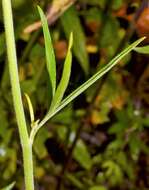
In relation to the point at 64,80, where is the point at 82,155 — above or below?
below

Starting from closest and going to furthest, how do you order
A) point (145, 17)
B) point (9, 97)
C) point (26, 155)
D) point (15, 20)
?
1. point (26, 155)
2. point (145, 17)
3. point (15, 20)
4. point (9, 97)

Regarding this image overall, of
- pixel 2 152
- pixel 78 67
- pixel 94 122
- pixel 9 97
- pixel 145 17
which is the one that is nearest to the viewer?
pixel 145 17

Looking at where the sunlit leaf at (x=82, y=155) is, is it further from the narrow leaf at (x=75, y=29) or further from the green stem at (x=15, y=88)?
the green stem at (x=15, y=88)

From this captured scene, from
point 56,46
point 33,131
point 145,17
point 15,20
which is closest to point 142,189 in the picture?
point 56,46

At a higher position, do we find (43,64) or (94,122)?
(43,64)

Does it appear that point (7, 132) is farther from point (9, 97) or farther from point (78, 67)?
point (78, 67)

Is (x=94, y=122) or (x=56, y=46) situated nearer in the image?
(x=56, y=46)

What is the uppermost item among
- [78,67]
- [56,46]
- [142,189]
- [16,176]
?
[56,46]

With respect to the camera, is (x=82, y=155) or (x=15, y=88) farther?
(x=82, y=155)

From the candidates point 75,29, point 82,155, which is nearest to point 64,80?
point 75,29

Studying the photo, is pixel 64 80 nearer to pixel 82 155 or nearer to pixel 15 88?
pixel 15 88

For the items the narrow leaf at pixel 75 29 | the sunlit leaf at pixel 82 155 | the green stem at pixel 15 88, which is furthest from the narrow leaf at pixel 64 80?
the sunlit leaf at pixel 82 155
